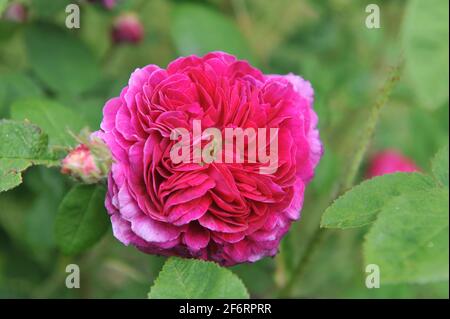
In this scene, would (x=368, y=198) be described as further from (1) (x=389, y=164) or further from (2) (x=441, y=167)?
(1) (x=389, y=164)

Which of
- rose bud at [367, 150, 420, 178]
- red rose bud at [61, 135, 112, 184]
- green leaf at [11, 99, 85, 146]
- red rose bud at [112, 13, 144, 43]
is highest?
red rose bud at [112, 13, 144, 43]

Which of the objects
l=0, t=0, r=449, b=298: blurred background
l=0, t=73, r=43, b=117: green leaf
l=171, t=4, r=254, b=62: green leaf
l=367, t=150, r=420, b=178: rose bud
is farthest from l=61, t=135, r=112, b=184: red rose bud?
l=367, t=150, r=420, b=178: rose bud

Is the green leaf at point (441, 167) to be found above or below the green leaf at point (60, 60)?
below

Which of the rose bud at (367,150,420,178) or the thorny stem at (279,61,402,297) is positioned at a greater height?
the rose bud at (367,150,420,178)

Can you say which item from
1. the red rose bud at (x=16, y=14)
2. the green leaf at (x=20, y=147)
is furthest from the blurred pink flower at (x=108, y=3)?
the green leaf at (x=20, y=147)

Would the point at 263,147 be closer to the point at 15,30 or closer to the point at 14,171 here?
the point at 14,171

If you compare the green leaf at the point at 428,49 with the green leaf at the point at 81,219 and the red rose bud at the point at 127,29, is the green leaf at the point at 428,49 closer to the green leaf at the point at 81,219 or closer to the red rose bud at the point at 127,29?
the green leaf at the point at 81,219

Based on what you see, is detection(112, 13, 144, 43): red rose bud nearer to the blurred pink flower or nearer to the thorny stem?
the blurred pink flower
